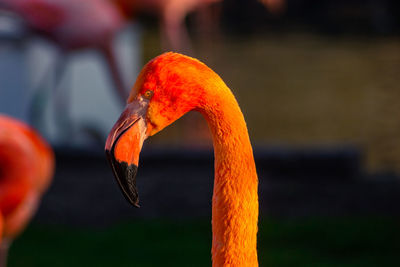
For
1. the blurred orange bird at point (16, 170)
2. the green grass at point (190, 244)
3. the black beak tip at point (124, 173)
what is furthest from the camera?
the green grass at point (190, 244)

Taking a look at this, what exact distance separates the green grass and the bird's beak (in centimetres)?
229

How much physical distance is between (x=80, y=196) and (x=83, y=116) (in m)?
2.81

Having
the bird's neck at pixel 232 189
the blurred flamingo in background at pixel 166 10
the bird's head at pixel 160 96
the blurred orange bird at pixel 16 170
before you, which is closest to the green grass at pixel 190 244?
the blurred orange bird at pixel 16 170

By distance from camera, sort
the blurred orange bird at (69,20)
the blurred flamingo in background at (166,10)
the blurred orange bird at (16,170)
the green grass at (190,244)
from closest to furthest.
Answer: the blurred orange bird at (16,170), the green grass at (190,244), the blurred orange bird at (69,20), the blurred flamingo in background at (166,10)

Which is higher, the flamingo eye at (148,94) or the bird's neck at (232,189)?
the flamingo eye at (148,94)

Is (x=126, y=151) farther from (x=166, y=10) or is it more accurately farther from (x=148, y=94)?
(x=166, y=10)

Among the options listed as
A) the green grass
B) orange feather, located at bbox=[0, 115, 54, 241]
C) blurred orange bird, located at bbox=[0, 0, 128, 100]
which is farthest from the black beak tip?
blurred orange bird, located at bbox=[0, 0, 128, 100]

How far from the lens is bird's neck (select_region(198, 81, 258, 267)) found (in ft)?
3.29

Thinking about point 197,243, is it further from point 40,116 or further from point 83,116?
point 83,116

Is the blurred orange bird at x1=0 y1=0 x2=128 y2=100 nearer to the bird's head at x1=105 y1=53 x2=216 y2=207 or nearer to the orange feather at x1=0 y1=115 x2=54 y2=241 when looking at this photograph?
the orange feather at x1=0 y1=115 x2=54 y2=241

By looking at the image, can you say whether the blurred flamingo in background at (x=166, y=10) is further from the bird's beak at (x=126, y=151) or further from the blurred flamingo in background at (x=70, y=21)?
the bird's beak at (x=126, y=151)

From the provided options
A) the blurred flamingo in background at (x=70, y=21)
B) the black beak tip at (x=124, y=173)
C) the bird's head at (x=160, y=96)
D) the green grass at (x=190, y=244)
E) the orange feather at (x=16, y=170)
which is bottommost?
the green grass at (x=190, y=244)

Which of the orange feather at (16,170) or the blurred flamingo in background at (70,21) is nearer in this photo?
the orange feather at (16,170)

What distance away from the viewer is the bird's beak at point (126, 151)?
0.93 meters
